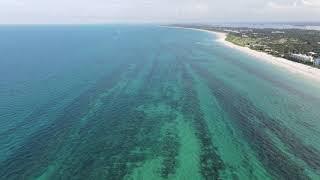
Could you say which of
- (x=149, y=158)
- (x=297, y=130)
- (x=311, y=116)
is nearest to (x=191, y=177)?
(x=149, y=158)

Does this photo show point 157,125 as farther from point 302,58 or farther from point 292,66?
point 302,58

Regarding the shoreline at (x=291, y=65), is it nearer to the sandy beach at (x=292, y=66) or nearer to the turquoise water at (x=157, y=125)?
the sandy beach at (x=292, y=66)

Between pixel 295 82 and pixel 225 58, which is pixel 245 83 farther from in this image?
pixel 225 58

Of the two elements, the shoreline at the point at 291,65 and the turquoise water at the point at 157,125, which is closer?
the turquoise water at the point at 157,125

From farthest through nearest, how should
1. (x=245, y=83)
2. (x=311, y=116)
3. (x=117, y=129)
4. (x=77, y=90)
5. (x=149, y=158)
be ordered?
(x=245, y=83), (x=77, y=90), (x=311, y=116), (x=117, y=129), (x=149, y=158)

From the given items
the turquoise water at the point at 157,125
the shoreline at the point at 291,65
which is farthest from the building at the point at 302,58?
the turquoise water at the point at 157,125

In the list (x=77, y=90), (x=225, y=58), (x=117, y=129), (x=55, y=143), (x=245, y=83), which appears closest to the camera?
(x=55, y=143)

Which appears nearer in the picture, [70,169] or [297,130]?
[70,169]

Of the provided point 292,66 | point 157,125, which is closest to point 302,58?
point 292,66
